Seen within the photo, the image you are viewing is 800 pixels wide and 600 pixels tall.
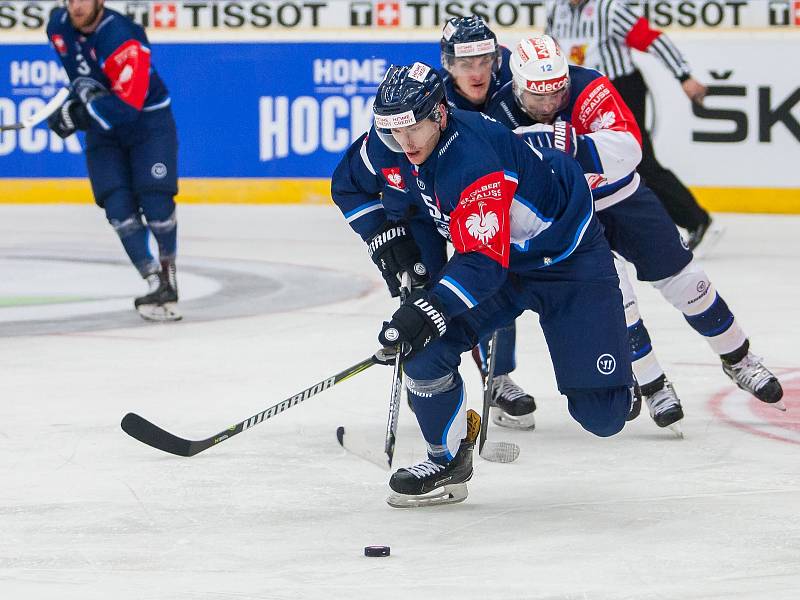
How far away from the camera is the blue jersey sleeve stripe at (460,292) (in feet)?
10.3

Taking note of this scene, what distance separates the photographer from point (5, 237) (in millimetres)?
8562

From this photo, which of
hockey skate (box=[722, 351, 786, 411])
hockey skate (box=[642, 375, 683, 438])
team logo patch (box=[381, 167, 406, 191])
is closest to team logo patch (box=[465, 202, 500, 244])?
team logo patch (box=[381, 167, 406, 191])

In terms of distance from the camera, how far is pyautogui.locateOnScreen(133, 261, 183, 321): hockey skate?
5941mm

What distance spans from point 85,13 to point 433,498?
119 inches

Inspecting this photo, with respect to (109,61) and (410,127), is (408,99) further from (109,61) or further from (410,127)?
(109,61)

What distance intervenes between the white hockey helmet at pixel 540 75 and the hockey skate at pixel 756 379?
0.96 m

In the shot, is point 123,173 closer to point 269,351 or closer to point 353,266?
point 269,351

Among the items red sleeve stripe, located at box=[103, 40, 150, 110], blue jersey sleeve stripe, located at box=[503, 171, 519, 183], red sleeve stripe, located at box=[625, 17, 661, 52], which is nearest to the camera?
blue jersey sleeve stripe, located at box=[503, 171, 519, 183]

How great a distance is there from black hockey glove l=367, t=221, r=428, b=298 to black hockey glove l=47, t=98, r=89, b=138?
7.62 ft

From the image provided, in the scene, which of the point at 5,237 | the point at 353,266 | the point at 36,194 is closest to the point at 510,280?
the point at 353,266

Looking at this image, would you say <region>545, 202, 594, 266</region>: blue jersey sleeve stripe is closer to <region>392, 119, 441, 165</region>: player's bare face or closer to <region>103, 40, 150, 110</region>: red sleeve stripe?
<region>392, 119, 441, 165</region>: player's bare face

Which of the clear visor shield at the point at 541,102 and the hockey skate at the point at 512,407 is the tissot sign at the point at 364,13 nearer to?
the hockey skate at the point at 512,407

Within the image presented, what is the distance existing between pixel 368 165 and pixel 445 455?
79 centimetres

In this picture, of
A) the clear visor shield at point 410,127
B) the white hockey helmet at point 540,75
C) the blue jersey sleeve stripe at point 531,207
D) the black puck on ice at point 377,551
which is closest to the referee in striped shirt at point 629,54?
the white hockey helmet at point 540,75
